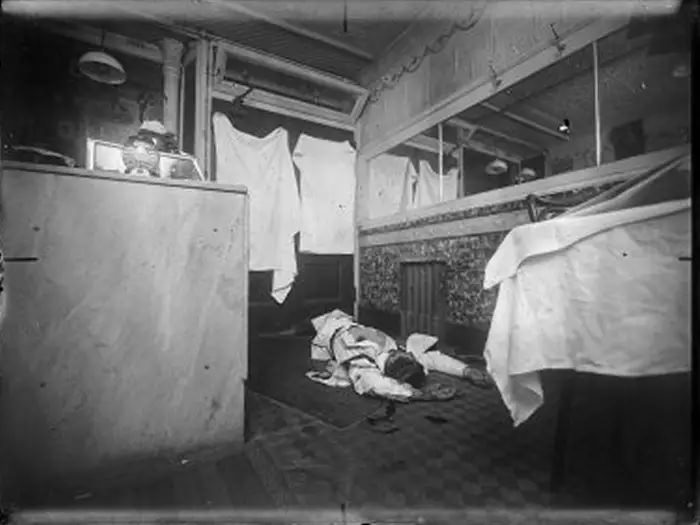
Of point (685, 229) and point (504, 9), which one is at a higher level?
point (504, 9)

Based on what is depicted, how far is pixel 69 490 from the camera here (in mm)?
932

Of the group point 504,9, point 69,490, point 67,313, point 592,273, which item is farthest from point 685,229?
point 504,9

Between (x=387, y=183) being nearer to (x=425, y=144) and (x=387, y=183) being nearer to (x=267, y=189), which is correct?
(x=425, y=144)

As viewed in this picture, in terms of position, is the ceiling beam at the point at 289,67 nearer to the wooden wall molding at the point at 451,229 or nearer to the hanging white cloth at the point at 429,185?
the hanging white cloth at the point at 429,185

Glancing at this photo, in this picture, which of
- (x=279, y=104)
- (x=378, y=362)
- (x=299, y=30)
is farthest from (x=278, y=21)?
(x=378, y=362)

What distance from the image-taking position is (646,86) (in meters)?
1.77

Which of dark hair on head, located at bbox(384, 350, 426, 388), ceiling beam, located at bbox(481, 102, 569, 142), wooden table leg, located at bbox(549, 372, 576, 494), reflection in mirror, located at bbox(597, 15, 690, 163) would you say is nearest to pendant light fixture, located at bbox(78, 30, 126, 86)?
dark hair on head, located at bbox(384, 350, 426, 388)

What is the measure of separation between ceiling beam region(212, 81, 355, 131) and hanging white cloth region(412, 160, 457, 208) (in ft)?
3.43

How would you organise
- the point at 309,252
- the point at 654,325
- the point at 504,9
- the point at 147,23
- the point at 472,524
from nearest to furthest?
the point at 654,325
the point at 472,524
the point at 147,23
the point at 504,9
the point at 309,252

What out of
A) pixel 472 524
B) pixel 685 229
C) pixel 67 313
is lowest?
pixel 472 524

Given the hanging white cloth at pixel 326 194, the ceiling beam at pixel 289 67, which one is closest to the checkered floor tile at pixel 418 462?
the hanging white cloth at pixel 326 194

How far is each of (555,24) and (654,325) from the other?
75.8 inches

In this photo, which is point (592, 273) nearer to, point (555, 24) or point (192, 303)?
point (192, 303)

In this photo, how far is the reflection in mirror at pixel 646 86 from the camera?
943 mm
